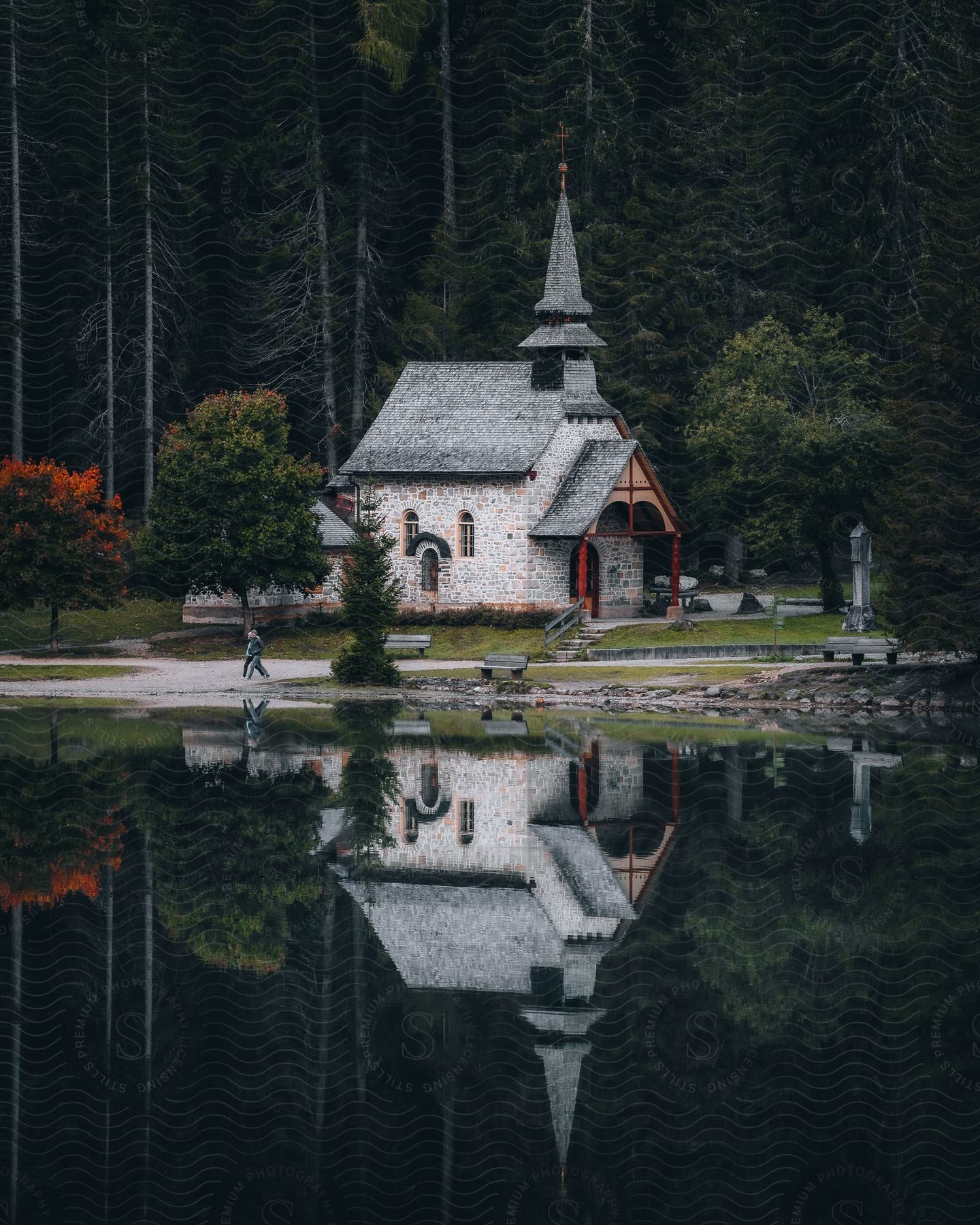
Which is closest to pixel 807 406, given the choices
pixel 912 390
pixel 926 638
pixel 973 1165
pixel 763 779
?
pixel 912 390

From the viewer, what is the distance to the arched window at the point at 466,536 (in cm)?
5700

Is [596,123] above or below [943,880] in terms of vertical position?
above

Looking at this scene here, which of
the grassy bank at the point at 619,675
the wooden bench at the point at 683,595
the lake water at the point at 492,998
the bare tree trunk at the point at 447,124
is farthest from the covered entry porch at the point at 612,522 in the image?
the lake water at the point at 492,998

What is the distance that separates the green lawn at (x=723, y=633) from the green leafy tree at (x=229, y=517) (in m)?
9.50

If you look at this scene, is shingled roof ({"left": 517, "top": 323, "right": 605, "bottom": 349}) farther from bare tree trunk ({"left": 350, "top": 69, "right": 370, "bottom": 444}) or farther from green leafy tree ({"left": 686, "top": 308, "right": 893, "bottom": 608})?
bare tree trunk ({"left": 350, "top": 69, "right": 370, "bottom": 444})

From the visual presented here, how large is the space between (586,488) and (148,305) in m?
19.7

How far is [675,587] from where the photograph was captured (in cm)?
5544

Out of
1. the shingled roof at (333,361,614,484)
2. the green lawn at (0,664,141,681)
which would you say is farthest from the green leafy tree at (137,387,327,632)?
the green lawn at (0,664,141,681)

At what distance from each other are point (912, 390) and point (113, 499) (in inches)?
906

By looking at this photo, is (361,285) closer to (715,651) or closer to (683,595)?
(683,595)

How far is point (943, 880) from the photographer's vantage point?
2341 cm

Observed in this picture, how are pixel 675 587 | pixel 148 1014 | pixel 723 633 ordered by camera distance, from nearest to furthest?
pixel 148 1014 → pixel 723 633 → pixel 675 587

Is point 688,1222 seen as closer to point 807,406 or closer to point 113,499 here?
point 113,499

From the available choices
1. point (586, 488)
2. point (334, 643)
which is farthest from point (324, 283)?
point (334, 643)
